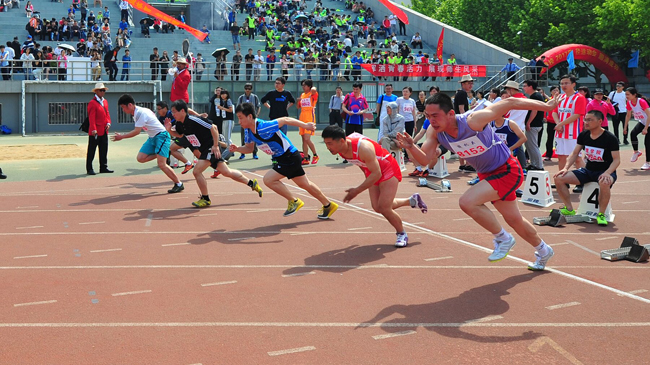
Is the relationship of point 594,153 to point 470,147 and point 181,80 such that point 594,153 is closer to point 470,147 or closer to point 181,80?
point 470,147

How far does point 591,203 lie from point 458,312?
4795mm

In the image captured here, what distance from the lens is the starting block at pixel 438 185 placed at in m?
12.6

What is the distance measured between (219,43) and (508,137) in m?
28.2

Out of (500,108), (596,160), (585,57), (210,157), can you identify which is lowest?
(210,157)

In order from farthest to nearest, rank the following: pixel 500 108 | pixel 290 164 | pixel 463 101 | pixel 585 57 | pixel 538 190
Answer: pixel 585 57 < pixel 463 101 < pixel 538 190 < pixel 290 164 < pixel 500 108

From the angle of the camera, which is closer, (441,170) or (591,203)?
(591,203)

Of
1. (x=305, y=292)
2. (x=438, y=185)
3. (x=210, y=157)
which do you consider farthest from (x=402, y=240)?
(x=438, y=185)

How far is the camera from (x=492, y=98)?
15.0 meters

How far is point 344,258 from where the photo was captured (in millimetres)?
7668

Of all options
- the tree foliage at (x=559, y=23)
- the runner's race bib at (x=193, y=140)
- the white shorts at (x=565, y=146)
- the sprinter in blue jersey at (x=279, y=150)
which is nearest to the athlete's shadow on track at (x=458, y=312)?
the sprinter in blue jersey at (x=279, y=150)

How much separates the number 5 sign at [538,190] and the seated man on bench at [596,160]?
126cm

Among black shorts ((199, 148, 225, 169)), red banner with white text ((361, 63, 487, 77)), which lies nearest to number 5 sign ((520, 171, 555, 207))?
black shorts ((199, 148, 225, 169))

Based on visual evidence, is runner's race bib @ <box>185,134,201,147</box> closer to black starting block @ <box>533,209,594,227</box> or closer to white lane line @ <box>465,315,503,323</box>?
black starting block @ <box>533,209,594,227</box>

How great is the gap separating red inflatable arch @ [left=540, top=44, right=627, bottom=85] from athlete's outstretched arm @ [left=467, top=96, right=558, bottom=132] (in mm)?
30330
